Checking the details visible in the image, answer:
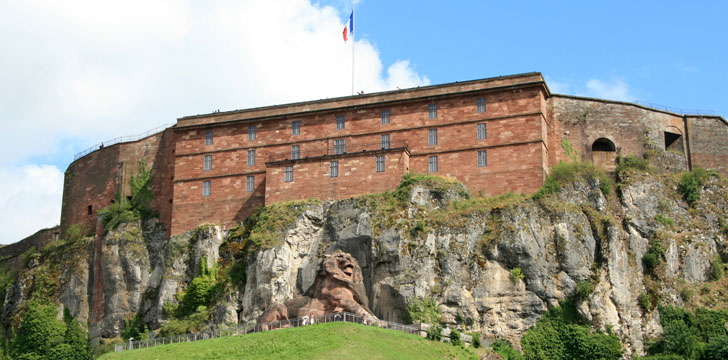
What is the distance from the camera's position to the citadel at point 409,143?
6769 centimetres

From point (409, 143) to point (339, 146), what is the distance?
5068 mm

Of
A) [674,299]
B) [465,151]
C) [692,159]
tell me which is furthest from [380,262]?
[692,159]

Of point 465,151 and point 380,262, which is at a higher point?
point 465,151

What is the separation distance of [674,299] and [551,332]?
844 cm

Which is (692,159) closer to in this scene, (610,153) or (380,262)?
(610,153)

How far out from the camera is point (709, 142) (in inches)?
2763

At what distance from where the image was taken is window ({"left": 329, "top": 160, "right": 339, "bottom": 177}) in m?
69.0

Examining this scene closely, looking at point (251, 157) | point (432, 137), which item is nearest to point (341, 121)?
point (432, 137)

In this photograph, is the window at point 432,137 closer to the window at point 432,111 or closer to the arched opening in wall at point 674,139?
the window at point 432,111

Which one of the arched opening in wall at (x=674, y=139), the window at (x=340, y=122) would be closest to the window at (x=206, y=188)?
the window at (x=340, y=122)

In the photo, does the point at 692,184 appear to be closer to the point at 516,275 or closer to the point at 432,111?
the point at 516,275

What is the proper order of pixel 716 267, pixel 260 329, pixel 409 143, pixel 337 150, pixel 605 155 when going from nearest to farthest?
pixel 260 329
pixel 716 267
pixel 605 155
pixel 409 143
pixel 337 150

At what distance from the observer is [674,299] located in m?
61.6

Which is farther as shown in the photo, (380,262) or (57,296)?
(57,296)
